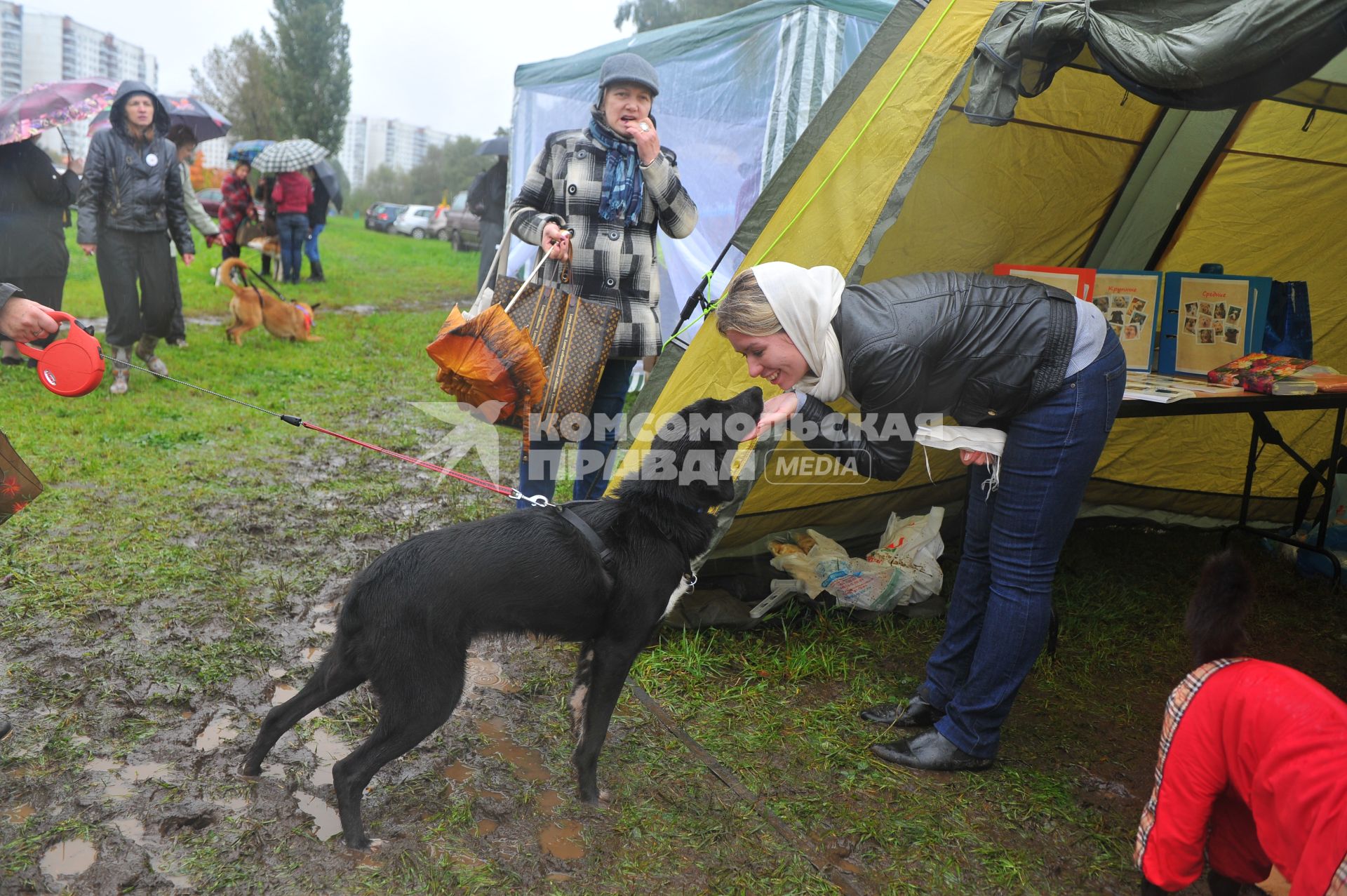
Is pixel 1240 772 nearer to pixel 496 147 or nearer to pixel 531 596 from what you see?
pixel 531 596

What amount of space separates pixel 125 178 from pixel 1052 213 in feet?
18.6

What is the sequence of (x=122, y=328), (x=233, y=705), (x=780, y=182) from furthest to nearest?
(x=122, y=328), (x=780, y=182), (x=233, y=705)

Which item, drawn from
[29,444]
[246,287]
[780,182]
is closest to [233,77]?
[246,287]

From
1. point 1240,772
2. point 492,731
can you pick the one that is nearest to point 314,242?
point 492,731

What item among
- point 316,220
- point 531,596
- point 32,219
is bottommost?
point 531,596

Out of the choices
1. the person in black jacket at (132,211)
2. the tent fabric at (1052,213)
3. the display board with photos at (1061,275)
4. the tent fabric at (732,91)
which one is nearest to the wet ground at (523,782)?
the tent fabric at (1052,213)

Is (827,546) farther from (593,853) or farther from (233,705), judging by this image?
(233,705)

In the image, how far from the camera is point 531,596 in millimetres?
2232

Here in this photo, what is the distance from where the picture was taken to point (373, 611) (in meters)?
2.12

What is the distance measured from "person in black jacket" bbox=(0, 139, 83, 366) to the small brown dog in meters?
1.84

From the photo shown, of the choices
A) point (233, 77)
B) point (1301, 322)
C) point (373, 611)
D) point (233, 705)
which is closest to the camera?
point (373, 611)

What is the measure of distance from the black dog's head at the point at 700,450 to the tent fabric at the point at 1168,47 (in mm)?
1088

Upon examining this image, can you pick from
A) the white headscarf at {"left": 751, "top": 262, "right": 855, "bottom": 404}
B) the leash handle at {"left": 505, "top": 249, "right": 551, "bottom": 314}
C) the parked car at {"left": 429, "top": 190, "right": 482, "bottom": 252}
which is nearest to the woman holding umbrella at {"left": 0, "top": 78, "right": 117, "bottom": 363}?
the leash handle at {"left": 505, "top": 249, "right": 551, "bottom": 314}

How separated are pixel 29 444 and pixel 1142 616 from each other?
228 inches
